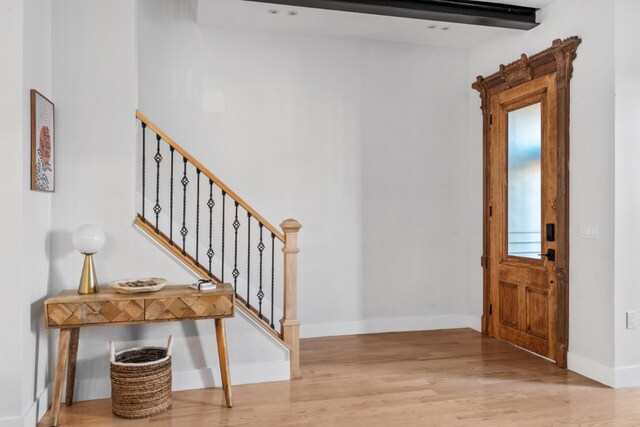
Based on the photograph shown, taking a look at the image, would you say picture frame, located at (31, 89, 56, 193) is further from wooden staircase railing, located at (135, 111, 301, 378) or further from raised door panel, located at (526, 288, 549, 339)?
raised door panel, located at (526, 288, 549, 339)

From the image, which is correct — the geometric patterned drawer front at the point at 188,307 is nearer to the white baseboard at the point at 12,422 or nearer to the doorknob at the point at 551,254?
the white baseboard at the point at 12,422

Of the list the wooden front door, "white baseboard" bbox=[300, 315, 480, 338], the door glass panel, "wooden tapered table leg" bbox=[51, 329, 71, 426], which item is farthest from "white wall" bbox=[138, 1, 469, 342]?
"wooden tapered table leg" bbox=[51, 329, 71, 426]

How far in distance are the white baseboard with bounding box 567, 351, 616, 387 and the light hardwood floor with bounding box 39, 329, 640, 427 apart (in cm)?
7

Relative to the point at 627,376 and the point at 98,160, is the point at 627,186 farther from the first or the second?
the point at 98,160

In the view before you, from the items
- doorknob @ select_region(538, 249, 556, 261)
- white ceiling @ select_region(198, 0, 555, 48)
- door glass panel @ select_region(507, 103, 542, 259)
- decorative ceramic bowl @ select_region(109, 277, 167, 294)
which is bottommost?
decorative ceramic bowl @ select_region(109, 277, 167, 294)

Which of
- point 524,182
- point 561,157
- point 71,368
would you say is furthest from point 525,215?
point 71,368

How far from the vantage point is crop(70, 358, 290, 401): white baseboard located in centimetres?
344

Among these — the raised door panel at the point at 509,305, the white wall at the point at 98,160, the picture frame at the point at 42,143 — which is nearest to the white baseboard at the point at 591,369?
the raised door panel at the point at 509,305

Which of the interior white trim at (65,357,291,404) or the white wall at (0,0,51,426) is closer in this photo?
the white wall at (0,0,51,426)

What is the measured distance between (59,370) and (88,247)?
2.50ft

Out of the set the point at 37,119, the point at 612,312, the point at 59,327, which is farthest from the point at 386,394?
the point at 37,119

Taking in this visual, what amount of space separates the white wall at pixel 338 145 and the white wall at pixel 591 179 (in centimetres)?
157

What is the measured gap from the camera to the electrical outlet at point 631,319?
12.2 ft

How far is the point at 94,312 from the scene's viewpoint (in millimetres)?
3064
